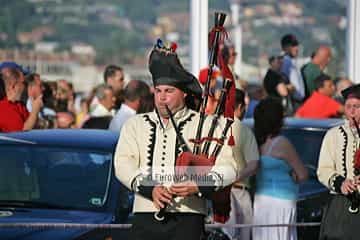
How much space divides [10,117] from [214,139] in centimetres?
425

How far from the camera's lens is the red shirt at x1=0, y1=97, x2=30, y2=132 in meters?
11.4

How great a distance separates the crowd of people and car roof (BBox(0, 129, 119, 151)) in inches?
17.4

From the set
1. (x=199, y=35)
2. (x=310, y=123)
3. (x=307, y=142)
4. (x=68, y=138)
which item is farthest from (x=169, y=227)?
(x=199, y=35)

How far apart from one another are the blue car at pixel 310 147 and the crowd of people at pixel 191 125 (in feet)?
0.64

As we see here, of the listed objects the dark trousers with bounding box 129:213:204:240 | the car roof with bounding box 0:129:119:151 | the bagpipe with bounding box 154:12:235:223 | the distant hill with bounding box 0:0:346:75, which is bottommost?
the distant hill with bounding box 0:0:346:75

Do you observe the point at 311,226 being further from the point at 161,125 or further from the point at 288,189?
the point at 161,125

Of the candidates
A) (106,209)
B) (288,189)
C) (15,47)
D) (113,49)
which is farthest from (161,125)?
(113,49)

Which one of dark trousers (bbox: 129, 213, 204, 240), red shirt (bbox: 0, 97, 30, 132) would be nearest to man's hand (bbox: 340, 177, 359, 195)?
dark trousers (bbox: 129, 213, 204, 240)

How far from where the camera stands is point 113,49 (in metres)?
70.9

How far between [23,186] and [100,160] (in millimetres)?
588

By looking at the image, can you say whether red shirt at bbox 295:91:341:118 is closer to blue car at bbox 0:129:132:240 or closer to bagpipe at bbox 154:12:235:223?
blue car at bbox 0:129:132:240

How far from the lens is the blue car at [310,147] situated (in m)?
11.2

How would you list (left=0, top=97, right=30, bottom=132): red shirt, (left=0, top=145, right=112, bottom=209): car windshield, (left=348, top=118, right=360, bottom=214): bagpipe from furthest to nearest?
(left=0, top=97, right=30, bottom=132): red shirt, (left=0, top=145, right=112, bottom=209): car windshield, (left=348, top=118, right=360, bottom=214): bagpipe

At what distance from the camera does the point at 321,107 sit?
48.7ft
